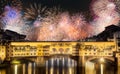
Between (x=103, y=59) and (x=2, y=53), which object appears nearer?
(x=2, y=53)

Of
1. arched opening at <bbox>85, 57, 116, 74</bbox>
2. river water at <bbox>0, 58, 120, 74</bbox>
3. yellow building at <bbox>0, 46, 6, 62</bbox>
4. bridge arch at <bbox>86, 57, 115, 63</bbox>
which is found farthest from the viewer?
arched opening at <bbox>85, 57, 116, 74</bbox>

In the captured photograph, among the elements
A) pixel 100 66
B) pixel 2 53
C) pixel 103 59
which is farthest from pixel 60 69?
pixel 2 53

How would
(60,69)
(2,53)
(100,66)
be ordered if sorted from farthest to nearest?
(60,69)
(100,66)
(2,53)

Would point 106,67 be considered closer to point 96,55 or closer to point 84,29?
point 96,55

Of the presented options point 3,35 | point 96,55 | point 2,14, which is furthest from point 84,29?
point 96,55

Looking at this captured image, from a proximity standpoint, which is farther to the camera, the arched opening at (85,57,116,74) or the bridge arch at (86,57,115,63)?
the arched opening at (85,57,116,74)

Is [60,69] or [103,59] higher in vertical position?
[103,59]

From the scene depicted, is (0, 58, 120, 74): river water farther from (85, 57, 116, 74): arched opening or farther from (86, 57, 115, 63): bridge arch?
(86, 57, 115, 63): bridge arch

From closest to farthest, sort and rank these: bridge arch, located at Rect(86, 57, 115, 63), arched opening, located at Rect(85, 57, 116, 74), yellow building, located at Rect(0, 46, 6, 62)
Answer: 1. yellow building, located at Rect(0, 46, 6, 62)
2. bridge arch, located at Rect(86, 57, 115, 63)
3. arched opening, located at Rect(85, 57, 116, 74)

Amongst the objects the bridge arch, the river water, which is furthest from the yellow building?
the bridge arch

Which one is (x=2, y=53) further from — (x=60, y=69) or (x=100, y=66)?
(x=60, y=69)

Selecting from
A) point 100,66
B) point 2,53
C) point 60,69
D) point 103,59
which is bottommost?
point 60,69

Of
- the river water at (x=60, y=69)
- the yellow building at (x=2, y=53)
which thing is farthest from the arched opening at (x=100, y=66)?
the yellow building at (x=2, y=53)

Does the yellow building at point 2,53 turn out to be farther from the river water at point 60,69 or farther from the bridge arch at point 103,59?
the bridge arch at point 103,59
